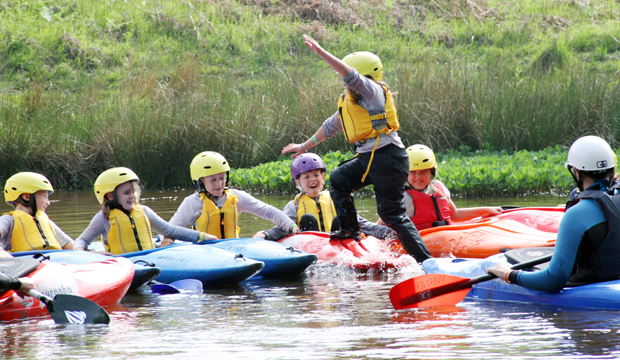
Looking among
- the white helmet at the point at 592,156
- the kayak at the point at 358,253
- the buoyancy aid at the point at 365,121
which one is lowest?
the kayak at the point at 358,253

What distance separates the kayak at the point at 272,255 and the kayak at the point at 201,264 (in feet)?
0.61

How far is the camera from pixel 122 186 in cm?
Result: 626

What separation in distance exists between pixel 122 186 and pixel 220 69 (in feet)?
58.6

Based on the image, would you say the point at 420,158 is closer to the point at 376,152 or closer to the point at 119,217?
the point at 376,152

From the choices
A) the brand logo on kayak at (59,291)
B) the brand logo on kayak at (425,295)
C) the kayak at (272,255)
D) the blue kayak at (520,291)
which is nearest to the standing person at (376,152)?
the blue kayak at (520,291)

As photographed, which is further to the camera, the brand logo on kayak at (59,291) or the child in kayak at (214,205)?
the child in kayak at (214,205)

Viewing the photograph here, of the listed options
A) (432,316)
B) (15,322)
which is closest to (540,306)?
(432,316)

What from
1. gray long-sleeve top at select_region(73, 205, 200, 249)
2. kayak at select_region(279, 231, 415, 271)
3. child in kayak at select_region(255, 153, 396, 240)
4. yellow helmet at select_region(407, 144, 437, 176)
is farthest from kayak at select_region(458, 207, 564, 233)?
gray long-sleeve top at select_region(73, 205, 200, 249)

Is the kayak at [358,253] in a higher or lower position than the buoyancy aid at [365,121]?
lower

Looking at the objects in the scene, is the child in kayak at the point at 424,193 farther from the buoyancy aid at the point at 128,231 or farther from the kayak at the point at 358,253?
the buoyancy aid at the point at 128,231

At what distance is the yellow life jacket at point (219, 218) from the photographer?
21.9ft

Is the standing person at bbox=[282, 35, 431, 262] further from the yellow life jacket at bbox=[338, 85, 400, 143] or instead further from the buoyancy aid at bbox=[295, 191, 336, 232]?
the buoyancy aid at bbox=[295, 191, 336, 232]

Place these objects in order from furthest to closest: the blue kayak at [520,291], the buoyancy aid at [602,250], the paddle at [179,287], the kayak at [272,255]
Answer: the kayak at [272,255], the paddle at [179,287], the blue kayak at [520,291], the buoyancy aid at [602,250]

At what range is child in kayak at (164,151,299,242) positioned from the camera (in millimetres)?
6637
